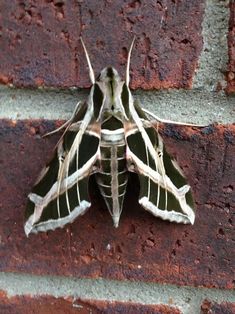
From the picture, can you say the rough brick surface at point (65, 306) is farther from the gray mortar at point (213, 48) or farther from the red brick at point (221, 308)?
the gray mortar at point (213, 48)

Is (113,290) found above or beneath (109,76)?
beneath

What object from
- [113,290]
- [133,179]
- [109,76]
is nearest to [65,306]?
[113,290]

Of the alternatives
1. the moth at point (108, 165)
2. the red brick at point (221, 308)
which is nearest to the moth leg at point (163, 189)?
the moth at point (108, 165)

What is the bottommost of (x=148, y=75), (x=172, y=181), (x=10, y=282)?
(x=10, y=282)

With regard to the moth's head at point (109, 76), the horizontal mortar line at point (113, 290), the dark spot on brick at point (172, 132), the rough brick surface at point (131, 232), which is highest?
the moth's head at point (109, 76)

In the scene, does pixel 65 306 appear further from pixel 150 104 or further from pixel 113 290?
pixel 150 104

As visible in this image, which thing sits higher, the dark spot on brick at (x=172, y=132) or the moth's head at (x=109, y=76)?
the moth's head at (x=109, y=76)

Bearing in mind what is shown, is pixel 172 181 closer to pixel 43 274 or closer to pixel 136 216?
pixel 136 216

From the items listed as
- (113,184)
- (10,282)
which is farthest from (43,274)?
(113,184)
